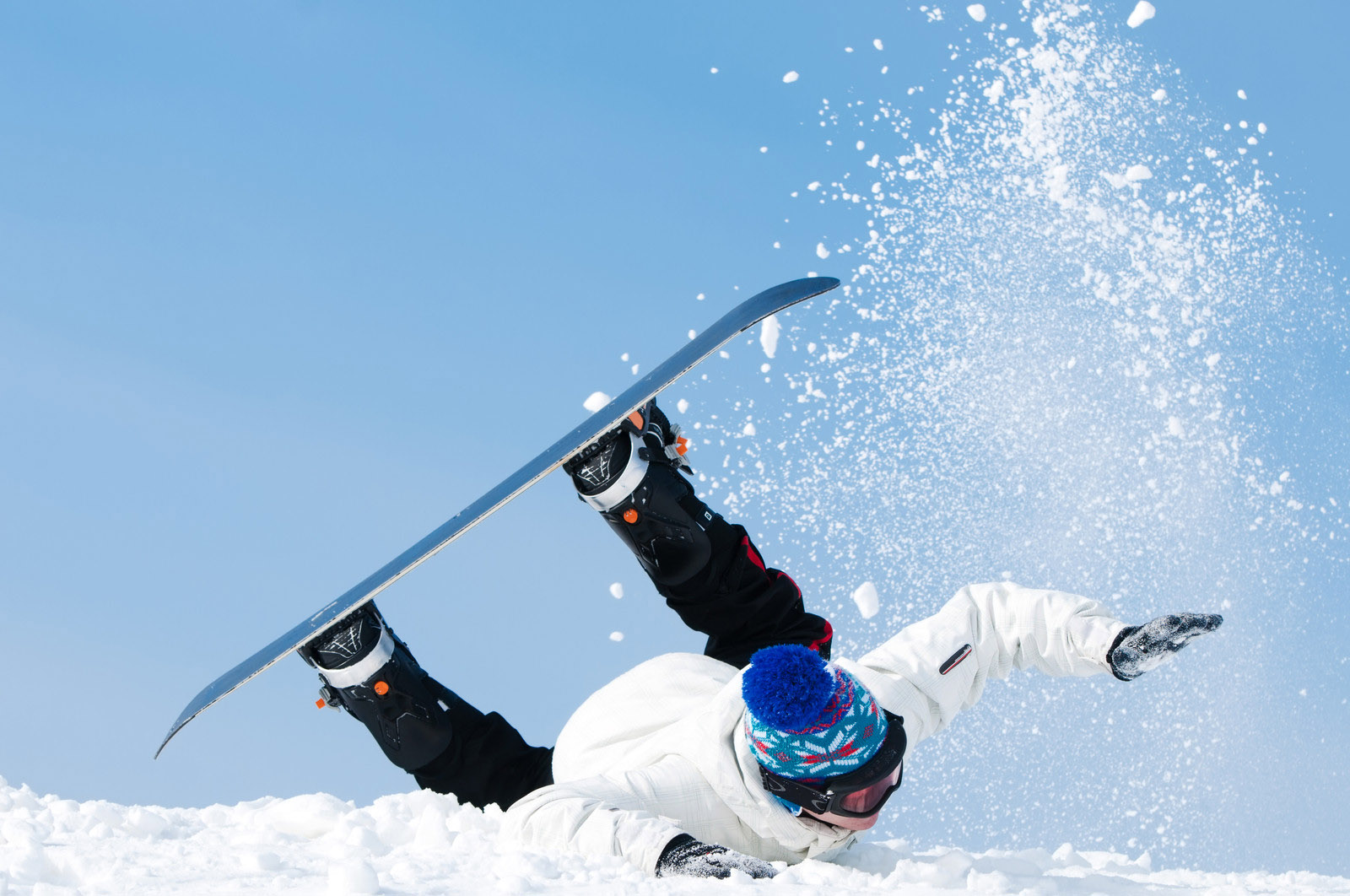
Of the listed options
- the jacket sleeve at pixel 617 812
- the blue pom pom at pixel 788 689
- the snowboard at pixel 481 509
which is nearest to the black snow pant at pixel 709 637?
the snowboard at pixel 481 509

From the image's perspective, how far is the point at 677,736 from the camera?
3279 mm

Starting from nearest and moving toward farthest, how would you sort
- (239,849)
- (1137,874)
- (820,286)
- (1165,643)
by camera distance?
(239,849) → (1165,643) → (1137,874) → (820,286)

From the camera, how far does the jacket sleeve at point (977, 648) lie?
3422 millimetres

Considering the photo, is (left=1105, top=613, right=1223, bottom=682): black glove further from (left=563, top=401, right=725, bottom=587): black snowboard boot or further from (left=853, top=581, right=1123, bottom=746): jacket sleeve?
(left=563, top=401, right=725, bottom=587): black snowboard boot

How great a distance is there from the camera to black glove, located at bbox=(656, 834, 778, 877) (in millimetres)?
2594

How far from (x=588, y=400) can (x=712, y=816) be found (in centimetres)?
203

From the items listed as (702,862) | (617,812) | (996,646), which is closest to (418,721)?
(617,812)

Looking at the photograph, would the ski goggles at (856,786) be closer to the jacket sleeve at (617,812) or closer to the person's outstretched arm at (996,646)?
the jacket sleeve at (617,812)

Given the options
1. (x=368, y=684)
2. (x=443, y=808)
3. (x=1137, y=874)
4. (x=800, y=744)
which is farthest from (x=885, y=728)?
(x=368, y=684)

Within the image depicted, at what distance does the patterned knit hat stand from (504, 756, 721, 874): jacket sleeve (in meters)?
0.31

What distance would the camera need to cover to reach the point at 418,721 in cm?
421

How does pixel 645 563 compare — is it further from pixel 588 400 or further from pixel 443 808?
pixel 443 808

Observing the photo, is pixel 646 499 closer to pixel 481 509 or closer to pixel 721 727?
pixel 481 509

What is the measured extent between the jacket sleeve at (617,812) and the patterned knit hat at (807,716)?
312 mm
